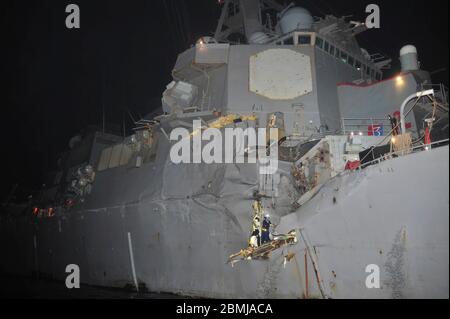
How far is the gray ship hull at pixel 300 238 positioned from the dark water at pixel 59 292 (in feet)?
1.36

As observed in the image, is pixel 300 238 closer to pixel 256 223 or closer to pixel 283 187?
pixel 256 223

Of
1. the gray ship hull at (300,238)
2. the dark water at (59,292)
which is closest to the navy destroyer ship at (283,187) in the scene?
the gray ship hull at (300,238)

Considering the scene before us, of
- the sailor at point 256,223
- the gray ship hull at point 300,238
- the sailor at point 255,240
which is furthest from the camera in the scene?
the sailor at point 256,223

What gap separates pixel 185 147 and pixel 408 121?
794cm

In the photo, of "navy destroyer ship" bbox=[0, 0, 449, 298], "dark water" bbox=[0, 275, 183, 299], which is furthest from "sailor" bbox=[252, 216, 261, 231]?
"dark water" bbox=[0, 275, 183, 299]

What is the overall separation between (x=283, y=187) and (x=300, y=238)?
7.60ft

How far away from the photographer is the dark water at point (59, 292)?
12141 mm

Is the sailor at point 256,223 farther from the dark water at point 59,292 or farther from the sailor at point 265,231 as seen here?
the dark water at point 59,292

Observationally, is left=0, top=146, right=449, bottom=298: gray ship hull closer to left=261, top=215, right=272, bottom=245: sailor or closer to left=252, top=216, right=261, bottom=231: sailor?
left=261, top=215, right=272, bottom=245: sailor

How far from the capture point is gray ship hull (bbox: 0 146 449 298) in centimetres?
597

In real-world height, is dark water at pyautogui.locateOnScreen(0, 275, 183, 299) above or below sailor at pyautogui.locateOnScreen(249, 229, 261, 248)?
below

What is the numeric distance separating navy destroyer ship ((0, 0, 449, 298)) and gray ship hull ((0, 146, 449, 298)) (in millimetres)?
32

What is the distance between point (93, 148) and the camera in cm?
2256

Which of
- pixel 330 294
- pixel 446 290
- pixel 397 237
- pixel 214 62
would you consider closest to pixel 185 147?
pixel 214 62
